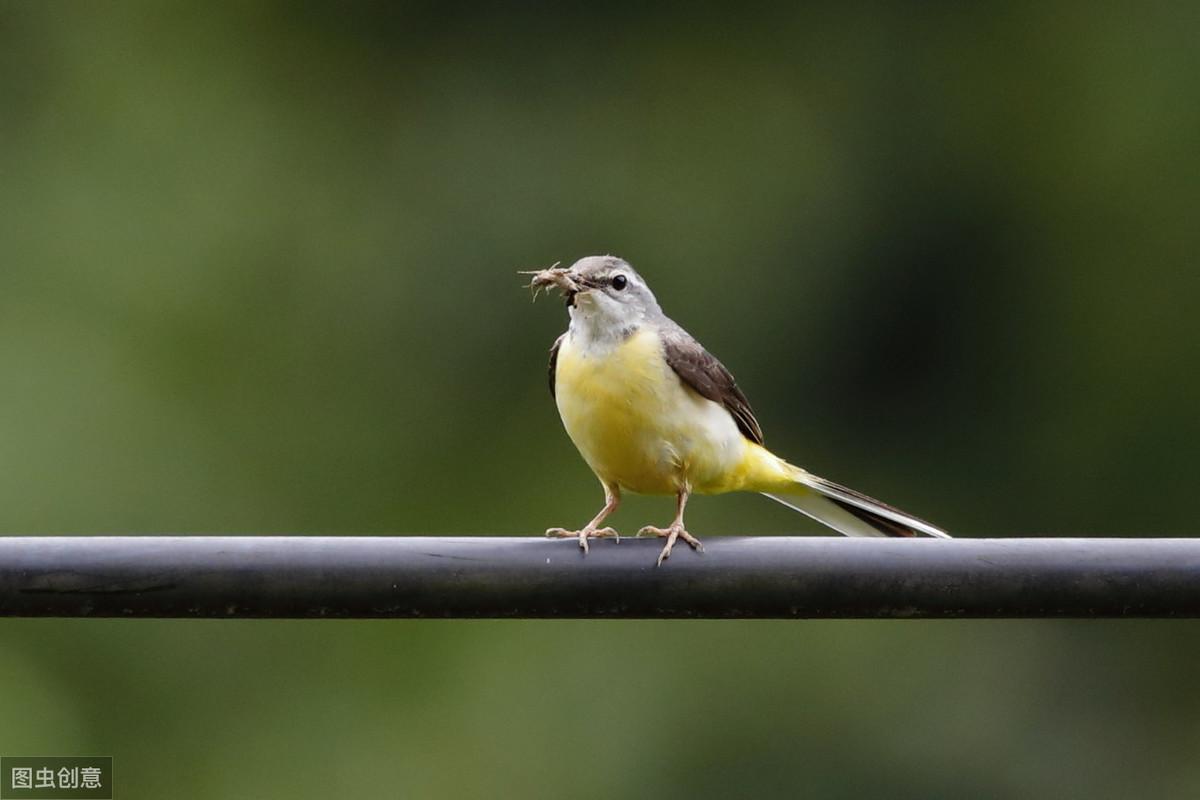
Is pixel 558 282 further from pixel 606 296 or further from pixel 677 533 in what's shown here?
pixel 677 533

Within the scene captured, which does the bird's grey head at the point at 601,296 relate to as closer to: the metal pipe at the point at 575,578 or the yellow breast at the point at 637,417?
the yellow breast at the point at 637,417

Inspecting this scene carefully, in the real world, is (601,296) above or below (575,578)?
above

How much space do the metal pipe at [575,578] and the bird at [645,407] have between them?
1546 mm

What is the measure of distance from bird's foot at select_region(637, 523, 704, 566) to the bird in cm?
7

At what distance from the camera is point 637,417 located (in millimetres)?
5703

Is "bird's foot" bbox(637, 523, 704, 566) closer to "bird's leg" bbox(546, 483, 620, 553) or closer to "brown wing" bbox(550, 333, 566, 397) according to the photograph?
"bird's leg" bbox(546, 483, 620, 553)

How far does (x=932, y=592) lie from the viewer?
12.2ft

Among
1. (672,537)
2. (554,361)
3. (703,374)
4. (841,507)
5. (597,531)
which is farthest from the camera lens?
(841,507)

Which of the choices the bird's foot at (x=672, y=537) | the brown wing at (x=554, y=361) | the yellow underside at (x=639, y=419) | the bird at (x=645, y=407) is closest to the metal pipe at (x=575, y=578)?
the bird's foot at (x=672, y=537)

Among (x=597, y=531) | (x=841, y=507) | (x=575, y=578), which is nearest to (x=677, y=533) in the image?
(x=597, y=531)

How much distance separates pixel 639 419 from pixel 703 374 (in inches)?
16.0

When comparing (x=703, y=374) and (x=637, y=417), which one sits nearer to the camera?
(x=637, y=417)

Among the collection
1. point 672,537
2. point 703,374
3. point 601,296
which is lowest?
point 672,537

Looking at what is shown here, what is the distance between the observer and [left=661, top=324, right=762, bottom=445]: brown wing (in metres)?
5.92
